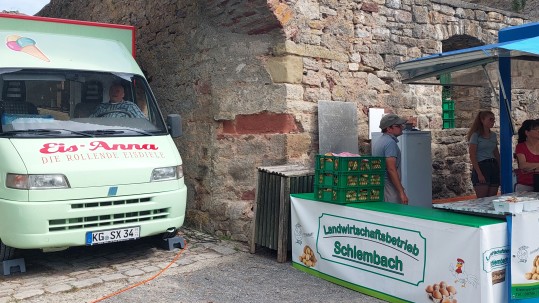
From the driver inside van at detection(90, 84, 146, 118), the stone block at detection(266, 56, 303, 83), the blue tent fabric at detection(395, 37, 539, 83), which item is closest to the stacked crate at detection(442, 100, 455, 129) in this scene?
the blue tent fabric at detection(395, 37, 539, 83)

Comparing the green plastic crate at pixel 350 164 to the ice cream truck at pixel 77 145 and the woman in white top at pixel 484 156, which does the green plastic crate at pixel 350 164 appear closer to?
the ice cream truck at pixel 77 145

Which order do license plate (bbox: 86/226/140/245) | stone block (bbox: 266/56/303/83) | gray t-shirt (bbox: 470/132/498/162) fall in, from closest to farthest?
license plate (bbox: 86/226/140/245)
stone block (bbox: 266/56/303/83)
gray t-shirt (bbox: 470/132/498/162)

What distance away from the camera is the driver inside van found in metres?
5.95

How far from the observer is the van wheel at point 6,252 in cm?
522

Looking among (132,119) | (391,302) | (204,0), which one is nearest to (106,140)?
(132,119)

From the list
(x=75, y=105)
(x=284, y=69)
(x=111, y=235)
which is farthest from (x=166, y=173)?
(x=284, y=69)

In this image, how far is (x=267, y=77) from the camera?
21.1 ft

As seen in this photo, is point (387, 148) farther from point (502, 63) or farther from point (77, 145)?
point (77, 145)

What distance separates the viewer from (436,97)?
8.28 metres

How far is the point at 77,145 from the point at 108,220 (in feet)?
2.61

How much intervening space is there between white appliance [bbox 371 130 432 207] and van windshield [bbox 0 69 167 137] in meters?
3.08

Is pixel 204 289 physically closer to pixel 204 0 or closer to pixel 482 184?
pixel 204 0

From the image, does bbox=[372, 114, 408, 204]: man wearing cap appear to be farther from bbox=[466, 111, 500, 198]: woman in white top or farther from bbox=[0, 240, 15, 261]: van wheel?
bbox=[0, 240, 15, 261]: van wheel

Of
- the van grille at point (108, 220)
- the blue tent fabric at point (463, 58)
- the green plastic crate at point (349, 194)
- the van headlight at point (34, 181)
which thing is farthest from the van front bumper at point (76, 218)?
the blue tent fabric at point (463, 58)
